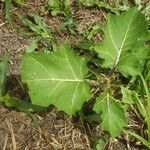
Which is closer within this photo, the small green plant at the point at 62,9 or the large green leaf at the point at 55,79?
the large green leaf at the point at 55,79

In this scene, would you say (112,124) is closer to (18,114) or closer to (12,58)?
(18,114)

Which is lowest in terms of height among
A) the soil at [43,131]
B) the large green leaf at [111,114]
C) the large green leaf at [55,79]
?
the soil at [43,131]

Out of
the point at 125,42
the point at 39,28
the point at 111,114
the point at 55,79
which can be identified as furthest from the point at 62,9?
the point at 111,114

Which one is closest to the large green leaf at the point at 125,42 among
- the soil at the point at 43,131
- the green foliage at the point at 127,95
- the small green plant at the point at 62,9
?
the green foliage at the point at 127,95

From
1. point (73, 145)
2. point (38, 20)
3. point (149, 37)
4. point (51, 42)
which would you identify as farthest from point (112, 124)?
point (38, 20)

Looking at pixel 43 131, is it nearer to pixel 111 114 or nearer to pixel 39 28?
pixel 111 114

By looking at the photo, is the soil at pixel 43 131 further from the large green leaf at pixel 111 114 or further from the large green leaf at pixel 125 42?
the large green leaf at pixel 125 42

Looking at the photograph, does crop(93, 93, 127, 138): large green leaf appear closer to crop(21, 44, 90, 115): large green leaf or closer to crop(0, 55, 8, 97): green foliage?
crop(21, 44, 90, 115): large green leaf
